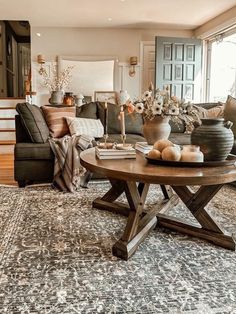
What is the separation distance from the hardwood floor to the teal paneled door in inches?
130

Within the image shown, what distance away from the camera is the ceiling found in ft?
18.2

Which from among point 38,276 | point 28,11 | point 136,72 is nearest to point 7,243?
point 38,276

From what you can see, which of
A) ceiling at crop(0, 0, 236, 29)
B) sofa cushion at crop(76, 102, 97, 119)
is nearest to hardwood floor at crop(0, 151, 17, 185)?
sofa cushion at crop(76, 102, 97, 119)

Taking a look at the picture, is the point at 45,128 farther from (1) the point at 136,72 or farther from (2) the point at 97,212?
(1) the point at 136,72

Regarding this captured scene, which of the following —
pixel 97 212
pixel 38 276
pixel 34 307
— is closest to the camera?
pixel 34 307

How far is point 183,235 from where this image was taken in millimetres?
2391

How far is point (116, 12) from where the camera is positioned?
6.06 metres

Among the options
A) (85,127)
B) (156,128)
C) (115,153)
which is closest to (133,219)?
(115,153)

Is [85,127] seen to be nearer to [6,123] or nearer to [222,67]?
[6,123]

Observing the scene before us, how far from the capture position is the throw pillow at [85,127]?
393cm

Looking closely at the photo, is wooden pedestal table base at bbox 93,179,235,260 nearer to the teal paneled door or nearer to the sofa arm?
the sofa arm

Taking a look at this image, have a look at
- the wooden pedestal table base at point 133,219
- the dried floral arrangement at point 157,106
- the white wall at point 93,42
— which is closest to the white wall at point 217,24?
the white wall at point 93,42

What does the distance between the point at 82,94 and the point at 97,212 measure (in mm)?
4748

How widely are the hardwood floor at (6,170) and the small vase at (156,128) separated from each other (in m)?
1.91
